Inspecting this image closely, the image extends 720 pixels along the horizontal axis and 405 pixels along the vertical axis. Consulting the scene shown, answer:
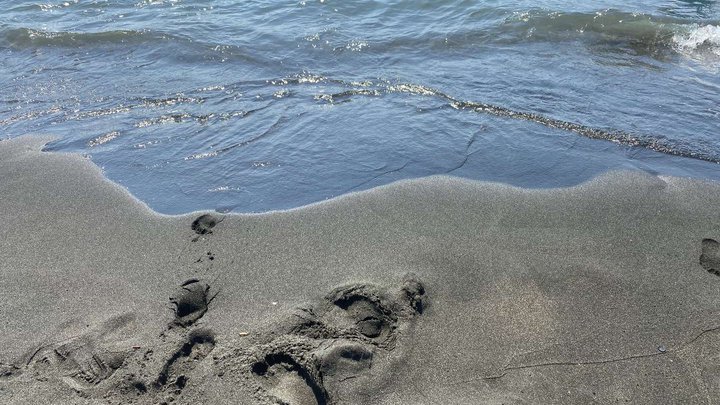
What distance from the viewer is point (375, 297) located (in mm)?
3584

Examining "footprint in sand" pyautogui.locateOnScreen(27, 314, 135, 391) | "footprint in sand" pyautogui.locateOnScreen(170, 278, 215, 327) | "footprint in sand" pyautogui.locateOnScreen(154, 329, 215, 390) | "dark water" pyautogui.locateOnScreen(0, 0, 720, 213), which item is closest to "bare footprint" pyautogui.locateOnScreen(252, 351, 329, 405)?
"footprint in sand" pyautogui.locateOnScreen(154, 329, 215, 390)

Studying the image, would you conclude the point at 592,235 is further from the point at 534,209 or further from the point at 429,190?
the point at 429,190

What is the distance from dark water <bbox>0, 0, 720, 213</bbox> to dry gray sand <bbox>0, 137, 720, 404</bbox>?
0.53m

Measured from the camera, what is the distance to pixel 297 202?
15.5 feet

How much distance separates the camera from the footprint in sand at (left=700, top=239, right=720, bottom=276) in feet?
12.7

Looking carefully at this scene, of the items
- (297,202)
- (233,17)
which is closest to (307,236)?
(297,202)

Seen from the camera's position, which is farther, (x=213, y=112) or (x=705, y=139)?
(x=213, y=112)

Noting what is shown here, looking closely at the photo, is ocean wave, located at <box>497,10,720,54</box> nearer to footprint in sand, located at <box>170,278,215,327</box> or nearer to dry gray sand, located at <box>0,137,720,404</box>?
dry gray sand, located at <box>0,137,720,404</box>

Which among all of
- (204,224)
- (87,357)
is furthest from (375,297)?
(87,357)

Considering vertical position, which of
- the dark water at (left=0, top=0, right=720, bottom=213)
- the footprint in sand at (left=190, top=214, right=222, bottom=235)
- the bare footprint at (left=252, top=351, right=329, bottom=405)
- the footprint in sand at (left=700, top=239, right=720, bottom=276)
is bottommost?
the bare footprint at (left=252, top=351, right=329, bottom=405)

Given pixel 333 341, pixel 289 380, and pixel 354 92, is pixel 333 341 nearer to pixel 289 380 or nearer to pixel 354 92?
pixel 289 380

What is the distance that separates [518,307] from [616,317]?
61 cm

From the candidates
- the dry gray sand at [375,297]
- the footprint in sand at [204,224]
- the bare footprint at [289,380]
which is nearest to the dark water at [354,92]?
the footprint in sand at [204,224]

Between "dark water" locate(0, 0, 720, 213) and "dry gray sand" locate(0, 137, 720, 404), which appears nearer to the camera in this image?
"dry gray sand" locate(0, 137, 720, 404)
